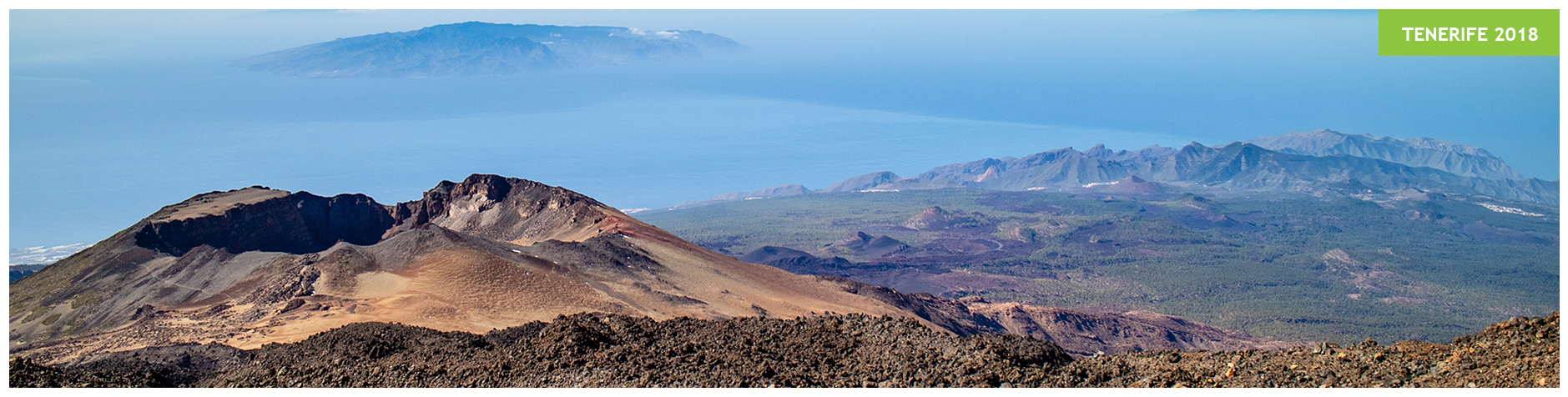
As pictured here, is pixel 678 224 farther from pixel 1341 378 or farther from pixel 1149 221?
pixel 1341 378

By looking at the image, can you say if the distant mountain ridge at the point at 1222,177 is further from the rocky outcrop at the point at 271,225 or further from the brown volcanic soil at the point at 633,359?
the brown volcanic soil at the point at 633,359

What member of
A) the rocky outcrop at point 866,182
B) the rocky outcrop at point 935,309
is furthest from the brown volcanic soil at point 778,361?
the rocky outcrop at point 866,182

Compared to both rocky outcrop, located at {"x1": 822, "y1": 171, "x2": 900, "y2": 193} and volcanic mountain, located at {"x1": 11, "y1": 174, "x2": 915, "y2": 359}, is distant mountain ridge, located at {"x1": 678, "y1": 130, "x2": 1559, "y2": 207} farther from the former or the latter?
volcanic mountain, located at {"x1": 11, "y1": 174, "x2": 915, "y2": 359}

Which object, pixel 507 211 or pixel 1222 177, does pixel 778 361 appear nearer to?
pixel 507 211

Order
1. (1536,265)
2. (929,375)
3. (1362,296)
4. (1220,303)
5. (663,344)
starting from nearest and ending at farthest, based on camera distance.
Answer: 1. (929,375)
2. (663,344)
3. (1220,303)
4. (1362,296)
5. (1536,265)

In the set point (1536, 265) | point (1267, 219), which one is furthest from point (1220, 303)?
point (1267, 219)

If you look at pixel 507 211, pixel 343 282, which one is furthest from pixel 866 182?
pixel 343 282
